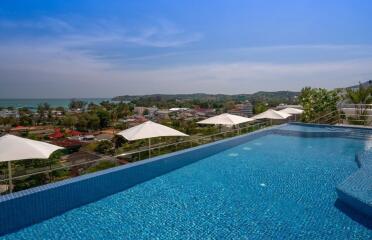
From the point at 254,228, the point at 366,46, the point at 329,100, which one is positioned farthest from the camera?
the point at 366,46

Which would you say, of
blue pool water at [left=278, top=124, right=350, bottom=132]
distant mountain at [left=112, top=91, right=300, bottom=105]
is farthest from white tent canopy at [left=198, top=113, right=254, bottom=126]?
distant mountain at [left=112, top=91, right=300, bottom=105]

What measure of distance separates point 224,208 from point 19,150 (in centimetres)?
403

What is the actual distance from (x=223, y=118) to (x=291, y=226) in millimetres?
8132

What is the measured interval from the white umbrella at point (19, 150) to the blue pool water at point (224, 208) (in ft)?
4.01

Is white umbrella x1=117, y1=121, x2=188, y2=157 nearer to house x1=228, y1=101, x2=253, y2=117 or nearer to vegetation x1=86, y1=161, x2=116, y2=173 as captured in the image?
vegetation x1=86, y1=161, x2=116, y2=173

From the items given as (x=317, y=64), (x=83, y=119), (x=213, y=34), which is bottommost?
(x=83, y=119)

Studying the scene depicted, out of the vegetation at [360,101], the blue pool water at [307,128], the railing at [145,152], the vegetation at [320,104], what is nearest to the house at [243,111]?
the railing at [145,152]

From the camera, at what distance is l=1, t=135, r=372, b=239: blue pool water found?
4590mm

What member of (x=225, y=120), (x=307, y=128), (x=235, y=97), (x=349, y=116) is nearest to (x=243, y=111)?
A: (x=307, y=128)

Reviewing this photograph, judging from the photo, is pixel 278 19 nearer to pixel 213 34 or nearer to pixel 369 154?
pixel 213 34

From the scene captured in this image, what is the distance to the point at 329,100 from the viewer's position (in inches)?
699

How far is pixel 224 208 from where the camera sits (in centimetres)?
556

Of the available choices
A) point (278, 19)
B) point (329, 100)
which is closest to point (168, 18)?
point (278, 19)

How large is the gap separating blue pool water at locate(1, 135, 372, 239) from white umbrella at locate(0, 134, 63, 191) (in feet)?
4.01
